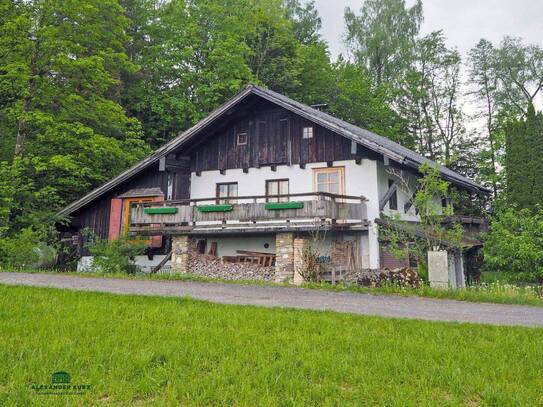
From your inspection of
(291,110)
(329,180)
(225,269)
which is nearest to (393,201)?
(329,180)

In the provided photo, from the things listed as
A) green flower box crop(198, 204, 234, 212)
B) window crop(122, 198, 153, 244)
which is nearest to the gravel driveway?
green flower box crop(198, 204, 234, 212)

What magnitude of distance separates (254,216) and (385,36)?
29491 millimetres

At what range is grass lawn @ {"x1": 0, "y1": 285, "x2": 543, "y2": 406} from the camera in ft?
14.6

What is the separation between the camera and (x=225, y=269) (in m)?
17.5

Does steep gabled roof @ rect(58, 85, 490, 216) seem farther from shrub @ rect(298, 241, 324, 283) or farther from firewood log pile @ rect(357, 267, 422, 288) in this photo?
shrub @ rect(298, 241, 324, 283)

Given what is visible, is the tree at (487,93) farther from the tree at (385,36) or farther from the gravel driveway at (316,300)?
the gravel driveway at (316,300)

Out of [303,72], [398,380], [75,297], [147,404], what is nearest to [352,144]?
[75,297]

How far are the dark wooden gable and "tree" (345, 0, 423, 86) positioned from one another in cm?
2465

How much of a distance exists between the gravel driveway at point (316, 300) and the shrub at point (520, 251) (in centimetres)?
1138

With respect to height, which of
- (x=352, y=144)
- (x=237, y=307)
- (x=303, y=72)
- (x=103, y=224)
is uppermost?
(x=303, y=72)

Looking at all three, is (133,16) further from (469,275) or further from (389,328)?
(389,328)

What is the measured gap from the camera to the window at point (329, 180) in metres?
18.5

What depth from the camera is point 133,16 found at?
3297 centimetres

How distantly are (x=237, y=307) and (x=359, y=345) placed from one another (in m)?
3.09
